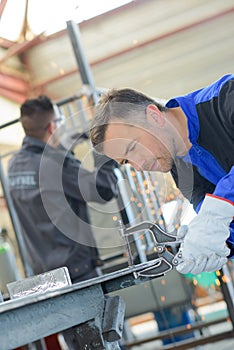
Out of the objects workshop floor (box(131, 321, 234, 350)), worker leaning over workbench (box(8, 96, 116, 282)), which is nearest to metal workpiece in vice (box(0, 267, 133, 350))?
worker leaning over workbench (box(8, 96, 116, 282))

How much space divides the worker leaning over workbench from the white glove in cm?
161

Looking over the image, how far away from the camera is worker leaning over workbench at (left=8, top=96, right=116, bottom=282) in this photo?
3002 mm

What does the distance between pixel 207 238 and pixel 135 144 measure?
39 cm

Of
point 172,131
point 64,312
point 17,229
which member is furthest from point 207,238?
point 17,229

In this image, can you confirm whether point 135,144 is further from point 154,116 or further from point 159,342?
point 159,342

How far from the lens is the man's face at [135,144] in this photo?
166cm

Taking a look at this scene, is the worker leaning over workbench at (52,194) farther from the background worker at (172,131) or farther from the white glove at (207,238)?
the white glove at (207,238)

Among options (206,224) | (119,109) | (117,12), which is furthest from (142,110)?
(117,12)

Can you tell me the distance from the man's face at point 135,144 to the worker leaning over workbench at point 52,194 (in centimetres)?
129

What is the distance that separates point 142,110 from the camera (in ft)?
5.59

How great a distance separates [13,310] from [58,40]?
6.26 m

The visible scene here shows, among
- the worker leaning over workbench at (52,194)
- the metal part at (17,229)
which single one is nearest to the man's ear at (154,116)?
the worker leaning over workbench at (52,194)

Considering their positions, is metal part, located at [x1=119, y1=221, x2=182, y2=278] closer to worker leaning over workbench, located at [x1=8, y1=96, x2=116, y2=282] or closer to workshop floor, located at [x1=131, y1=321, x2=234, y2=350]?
worker leaning over workbench, located at [x1=8, y1=96, x2=116, y2=282]

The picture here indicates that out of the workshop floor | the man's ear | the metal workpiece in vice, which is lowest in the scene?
the workshop floor
